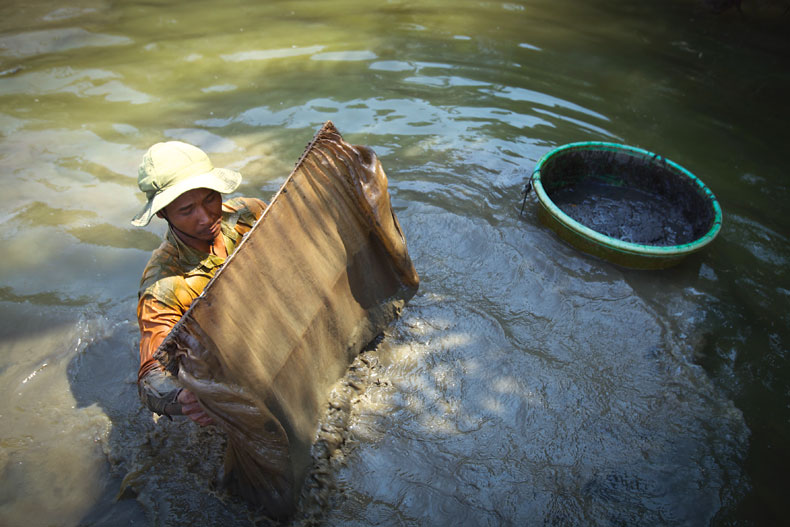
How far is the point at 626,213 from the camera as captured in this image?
4.21 metres

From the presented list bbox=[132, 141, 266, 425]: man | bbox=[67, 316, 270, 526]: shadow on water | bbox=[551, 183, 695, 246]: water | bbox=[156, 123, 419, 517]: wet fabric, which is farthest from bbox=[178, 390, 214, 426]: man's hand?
bbox=[551, 183, 695, 246]: water

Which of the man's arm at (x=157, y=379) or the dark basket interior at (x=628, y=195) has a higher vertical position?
the man's arm at (x=157, y=379)

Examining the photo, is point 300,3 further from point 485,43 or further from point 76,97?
point 76,97

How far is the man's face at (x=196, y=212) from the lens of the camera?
Answer: 7.32ft

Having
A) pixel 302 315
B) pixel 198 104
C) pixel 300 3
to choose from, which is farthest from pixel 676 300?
pixel 300 3

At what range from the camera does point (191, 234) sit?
93.0 inches

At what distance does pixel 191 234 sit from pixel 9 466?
5.17 ft

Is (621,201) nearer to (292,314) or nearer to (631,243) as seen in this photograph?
(631,243)

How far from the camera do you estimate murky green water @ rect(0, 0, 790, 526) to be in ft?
8.34

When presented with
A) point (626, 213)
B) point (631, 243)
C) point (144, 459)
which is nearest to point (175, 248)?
point (144, 459)

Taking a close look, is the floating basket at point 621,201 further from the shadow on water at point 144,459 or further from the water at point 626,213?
the shadow on water at point 144,459

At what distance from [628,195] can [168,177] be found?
3776 millimetres

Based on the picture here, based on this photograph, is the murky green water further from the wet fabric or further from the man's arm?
the man's arm

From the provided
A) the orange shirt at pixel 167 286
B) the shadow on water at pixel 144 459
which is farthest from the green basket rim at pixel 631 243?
the shadow on water at pixel 144 459
